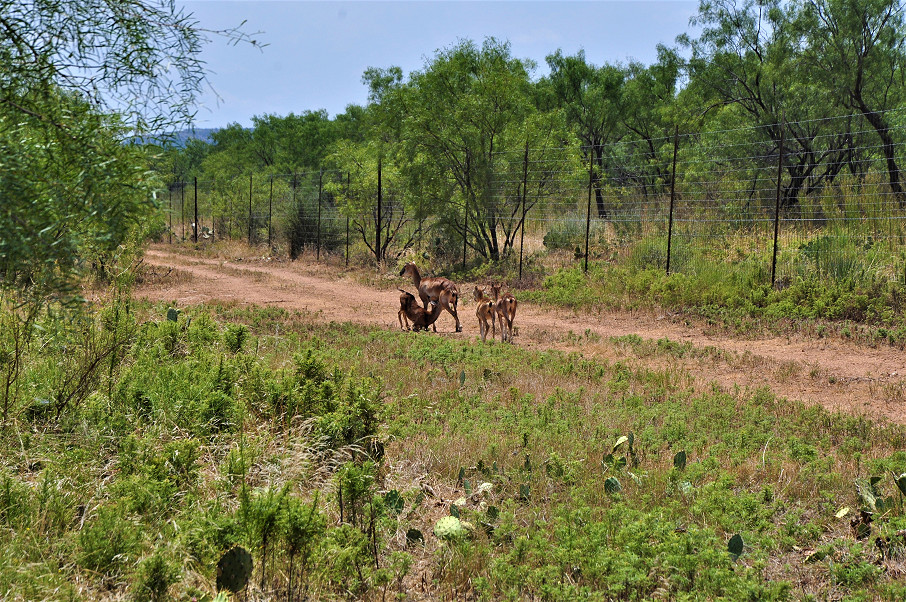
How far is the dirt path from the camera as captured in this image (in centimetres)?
830

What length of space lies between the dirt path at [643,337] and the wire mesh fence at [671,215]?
2.51 meters

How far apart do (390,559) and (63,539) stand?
1.70 meters

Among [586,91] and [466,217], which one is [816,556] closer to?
[466,217]

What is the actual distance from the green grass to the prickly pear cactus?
0.69 feet

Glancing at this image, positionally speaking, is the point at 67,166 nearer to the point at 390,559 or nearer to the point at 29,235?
the point at 29,235

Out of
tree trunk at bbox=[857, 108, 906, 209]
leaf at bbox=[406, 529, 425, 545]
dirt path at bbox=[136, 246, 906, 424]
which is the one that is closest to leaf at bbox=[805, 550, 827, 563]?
leaf at bbox=[406, 529, 425, 545]

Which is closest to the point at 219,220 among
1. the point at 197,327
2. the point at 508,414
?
the point at 197,327

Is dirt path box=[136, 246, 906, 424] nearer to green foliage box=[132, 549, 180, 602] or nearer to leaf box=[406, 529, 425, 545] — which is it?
leaf box=[406, 529, 425, 545]

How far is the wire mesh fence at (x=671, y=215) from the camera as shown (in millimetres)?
13875

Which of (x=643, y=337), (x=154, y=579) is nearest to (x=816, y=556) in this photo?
(x=154, y=579)

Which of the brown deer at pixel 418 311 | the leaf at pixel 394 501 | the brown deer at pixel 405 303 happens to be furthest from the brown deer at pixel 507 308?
the leaf at pixel 394 501

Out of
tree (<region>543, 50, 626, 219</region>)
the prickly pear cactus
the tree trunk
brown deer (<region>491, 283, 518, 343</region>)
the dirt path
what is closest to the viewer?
the prickly pear cactus

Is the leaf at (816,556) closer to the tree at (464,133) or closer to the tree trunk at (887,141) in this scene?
the tree at (464,133)

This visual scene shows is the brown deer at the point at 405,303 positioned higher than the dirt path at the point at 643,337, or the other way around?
the brown deer at the point at 405,303
